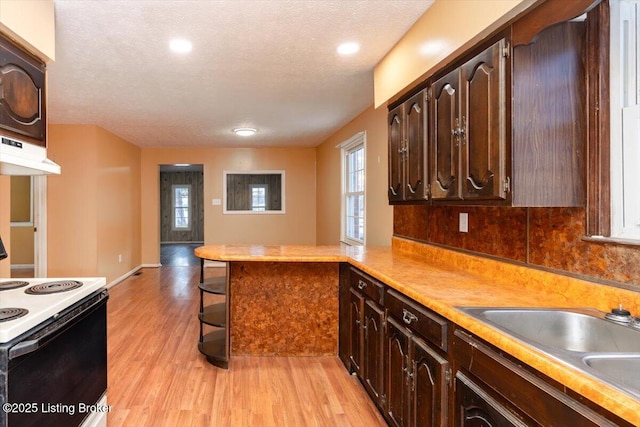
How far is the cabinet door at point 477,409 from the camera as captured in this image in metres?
1.12

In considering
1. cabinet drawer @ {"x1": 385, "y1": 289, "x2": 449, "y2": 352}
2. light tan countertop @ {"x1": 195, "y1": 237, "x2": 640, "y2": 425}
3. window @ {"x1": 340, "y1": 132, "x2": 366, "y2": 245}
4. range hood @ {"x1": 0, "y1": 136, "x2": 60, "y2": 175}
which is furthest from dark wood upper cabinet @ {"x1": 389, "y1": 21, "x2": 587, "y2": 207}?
window @ {"x1": 340, "y1": 132, "x2": 366, "y2": 245}

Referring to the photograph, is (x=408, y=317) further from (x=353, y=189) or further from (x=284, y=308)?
(x=353, y=189)

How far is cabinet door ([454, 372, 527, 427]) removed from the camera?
1.12 m

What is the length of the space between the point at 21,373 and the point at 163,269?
20.4 feet

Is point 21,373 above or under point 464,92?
under

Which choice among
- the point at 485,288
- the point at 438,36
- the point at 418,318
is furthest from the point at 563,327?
the point at 438,36

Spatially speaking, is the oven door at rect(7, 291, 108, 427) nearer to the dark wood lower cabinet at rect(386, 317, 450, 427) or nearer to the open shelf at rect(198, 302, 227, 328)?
the open shelf at rect(198, 302, 227, 328)

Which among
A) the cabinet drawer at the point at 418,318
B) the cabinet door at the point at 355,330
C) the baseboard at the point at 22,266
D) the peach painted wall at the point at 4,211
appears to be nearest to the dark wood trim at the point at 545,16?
the cabinet drawer at the point at 418,318

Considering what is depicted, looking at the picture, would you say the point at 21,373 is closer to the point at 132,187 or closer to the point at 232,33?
the point at 232,33

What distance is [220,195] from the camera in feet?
24.6

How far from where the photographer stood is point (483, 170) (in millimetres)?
1685

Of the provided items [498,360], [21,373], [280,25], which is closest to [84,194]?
[280,25]

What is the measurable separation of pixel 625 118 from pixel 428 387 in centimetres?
133

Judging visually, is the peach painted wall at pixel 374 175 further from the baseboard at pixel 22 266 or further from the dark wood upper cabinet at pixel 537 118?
the baseboard at pixel 22 266
